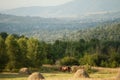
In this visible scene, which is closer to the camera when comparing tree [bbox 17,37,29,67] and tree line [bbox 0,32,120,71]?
tree line [bbox 0,32,120,71]

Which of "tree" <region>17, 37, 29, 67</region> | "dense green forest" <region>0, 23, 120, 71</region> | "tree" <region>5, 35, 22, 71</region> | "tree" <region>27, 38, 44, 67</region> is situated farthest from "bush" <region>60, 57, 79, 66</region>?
"tree" <region>5, 35, 22, 71</region>

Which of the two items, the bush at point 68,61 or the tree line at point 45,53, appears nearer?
the tree line at point 45,53

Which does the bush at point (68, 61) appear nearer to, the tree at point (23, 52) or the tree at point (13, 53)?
the tree at point (23, 52)

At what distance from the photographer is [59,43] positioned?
5084 inches

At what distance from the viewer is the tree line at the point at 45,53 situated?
253ft

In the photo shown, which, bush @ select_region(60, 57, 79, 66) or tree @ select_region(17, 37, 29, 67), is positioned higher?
tree @ select_region(17, 37, 29, 67)

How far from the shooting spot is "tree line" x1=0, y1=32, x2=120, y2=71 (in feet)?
253

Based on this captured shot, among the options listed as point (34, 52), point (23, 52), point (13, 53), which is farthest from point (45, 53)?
point (13, 53)

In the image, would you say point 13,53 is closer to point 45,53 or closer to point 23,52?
point 23,52

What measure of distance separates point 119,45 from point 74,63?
5249cm

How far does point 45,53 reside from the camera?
9662 centimetres

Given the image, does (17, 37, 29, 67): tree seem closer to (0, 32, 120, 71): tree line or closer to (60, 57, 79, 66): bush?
(0, 32, 120, 71): tree line

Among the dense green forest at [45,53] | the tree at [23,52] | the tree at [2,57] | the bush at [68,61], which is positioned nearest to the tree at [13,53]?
the dense green forest at [45,53]

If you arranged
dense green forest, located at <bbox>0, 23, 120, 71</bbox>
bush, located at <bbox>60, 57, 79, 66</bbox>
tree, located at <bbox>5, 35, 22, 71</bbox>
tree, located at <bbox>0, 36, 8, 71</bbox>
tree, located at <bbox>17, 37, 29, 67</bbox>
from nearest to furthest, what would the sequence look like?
tree, located at <bbox>0, 36, 8, 71</bbox>, tree, located at <bbox>5, 35, 22, 71</bbox>, dense green forest, located at <bbox>0, 23, 120, 71</bbox>, tree, located at <bbox>17, 37, 29, 67</bbox>, bush, located at <bbox>60, 57, 79, 66</bbox>
